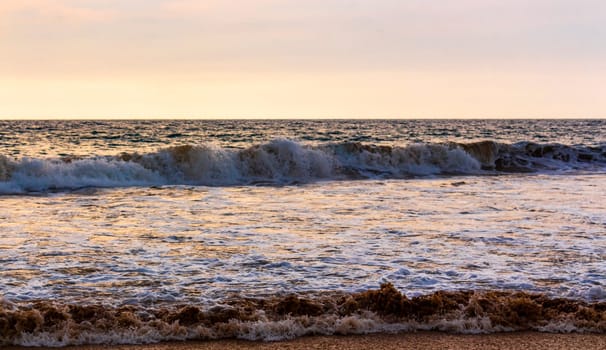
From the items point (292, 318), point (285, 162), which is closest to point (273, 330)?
point (292, 318)

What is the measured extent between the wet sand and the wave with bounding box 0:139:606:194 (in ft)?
40.1

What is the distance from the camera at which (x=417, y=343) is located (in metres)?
4.87

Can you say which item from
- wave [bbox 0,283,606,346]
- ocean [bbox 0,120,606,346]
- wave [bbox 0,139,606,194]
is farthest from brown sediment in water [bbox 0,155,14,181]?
wave [bbox 0,283,606,346]

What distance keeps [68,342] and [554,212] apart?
8614mm

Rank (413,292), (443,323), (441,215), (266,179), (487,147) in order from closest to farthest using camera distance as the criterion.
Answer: (443,323)
(413,292)
(441,215)
(266,179)
(487,147)

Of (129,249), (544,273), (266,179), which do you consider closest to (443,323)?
(544,273)

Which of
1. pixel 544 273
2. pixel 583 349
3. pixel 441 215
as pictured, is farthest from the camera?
pixel 441 215

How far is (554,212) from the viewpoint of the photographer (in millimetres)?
11133

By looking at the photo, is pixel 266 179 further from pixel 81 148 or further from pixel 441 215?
pixel 81 148

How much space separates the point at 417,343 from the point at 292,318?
3.22 ft

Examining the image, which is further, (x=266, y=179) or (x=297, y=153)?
(x=297, y=153)

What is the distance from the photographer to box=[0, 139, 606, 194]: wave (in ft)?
57.3

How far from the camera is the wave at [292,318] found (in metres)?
4.94

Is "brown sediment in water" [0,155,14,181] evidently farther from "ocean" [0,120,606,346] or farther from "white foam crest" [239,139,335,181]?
"white foam crest" [239,139,335,181]
